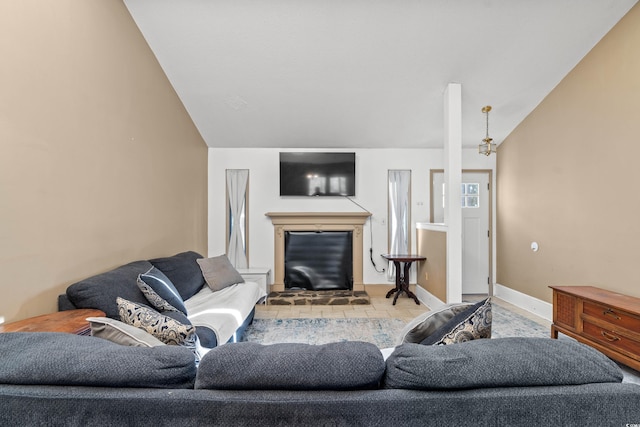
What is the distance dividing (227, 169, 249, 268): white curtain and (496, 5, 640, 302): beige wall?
403 centimetres

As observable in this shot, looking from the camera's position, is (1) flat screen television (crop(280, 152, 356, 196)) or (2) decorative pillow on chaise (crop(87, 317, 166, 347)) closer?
(2) decorative pillow on chaise (crop(87, 317, 166, 347))

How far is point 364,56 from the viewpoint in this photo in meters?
3.39

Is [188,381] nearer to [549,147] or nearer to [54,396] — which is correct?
[54,396]

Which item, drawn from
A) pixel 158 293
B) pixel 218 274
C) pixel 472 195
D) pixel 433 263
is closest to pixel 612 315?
pixel 433 263

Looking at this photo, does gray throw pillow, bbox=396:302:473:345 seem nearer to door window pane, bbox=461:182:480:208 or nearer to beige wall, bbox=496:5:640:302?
beige wall, bbox=496:5:640:302

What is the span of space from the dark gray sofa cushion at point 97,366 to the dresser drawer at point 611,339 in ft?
10.1

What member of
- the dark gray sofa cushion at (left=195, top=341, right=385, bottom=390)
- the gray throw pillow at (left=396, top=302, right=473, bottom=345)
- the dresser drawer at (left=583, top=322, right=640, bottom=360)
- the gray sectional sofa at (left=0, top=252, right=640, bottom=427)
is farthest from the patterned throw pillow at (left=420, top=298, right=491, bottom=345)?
the dresser drawer at (left=583, top=322, right=640, bottom=360)

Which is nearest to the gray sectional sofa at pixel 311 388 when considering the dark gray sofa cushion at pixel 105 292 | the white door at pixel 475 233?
the dark gray sofa cushion at pixel 105 292

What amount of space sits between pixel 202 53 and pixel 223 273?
7.78 feet

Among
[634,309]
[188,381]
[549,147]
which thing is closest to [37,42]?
[188,381]

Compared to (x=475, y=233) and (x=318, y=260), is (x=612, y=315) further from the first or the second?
(x=318, y=260)

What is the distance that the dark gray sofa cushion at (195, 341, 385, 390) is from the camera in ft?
2.89

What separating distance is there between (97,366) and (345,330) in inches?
Result: 113

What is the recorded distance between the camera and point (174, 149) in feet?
13.0
